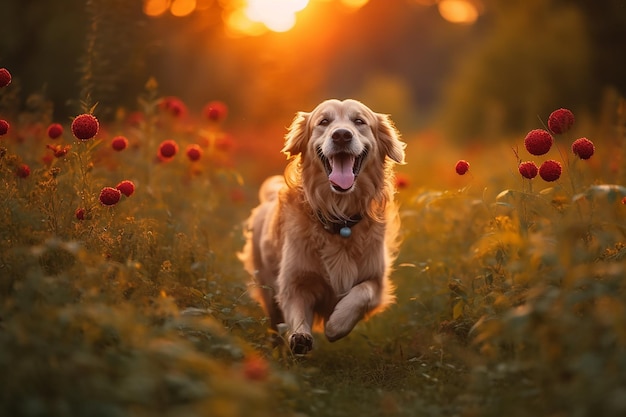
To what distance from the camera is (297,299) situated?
13.8 ft

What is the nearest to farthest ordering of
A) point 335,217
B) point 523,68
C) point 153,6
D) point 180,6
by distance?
point 335,217 < point 153,6 < point 180,6 < point 523,68

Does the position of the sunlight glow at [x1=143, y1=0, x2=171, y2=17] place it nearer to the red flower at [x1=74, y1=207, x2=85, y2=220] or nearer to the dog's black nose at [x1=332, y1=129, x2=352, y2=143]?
the dog's black nose at [x1=332, y1=129, x2=352, y2=143]

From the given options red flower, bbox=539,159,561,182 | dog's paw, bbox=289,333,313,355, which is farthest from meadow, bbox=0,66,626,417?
dog's paw, bbox=289,333,313,355

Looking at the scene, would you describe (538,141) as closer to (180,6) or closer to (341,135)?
(341,135)

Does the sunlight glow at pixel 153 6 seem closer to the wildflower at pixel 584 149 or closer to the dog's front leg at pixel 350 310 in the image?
the dog's front leg at pixel 350 310

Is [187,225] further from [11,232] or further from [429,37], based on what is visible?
[429,37]

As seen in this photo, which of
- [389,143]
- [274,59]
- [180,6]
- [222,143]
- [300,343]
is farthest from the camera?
[274,59]

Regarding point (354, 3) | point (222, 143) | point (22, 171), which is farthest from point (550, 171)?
point (354, 3)

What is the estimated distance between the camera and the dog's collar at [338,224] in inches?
169

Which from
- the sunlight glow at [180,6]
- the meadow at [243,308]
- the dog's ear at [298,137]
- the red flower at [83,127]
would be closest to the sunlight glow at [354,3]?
the sunlight glow at [180,6]

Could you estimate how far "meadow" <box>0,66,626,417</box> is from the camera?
84.4 inches

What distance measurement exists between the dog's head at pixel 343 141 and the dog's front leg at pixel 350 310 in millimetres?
681

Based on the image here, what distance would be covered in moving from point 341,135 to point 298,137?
667mm

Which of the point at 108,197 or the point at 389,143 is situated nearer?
the point at 108,197
